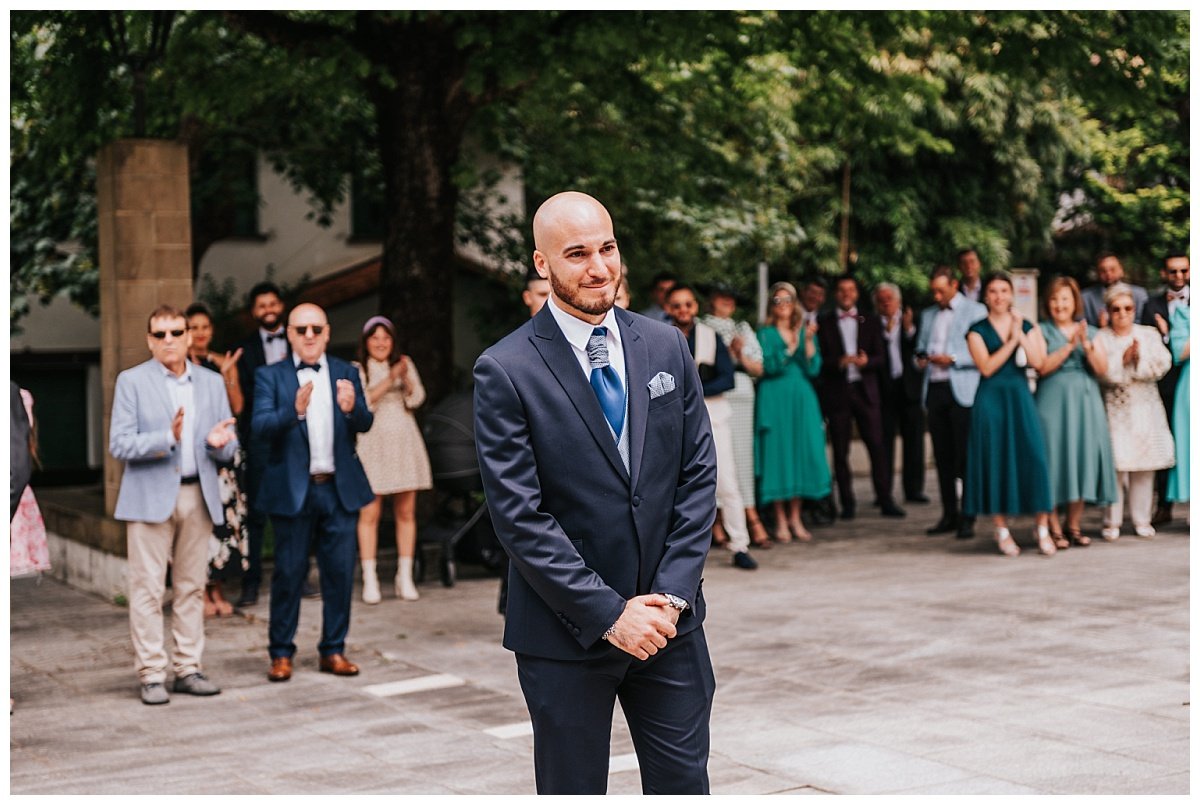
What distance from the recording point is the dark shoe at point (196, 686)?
8242 millimetres

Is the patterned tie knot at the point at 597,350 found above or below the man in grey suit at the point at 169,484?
above

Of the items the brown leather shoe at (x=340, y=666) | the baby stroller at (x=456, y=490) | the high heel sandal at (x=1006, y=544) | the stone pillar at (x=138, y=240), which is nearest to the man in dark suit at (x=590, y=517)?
the brown leather shoe at (x=340, y=666)

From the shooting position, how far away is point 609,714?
424 cm

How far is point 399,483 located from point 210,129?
23.1 feet

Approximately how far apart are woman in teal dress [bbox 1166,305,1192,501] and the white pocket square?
31.7 ft

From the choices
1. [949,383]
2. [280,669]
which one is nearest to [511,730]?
[280,669]

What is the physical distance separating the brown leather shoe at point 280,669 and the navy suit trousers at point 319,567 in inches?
1.3

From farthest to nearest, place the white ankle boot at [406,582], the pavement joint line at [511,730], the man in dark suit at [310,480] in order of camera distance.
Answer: the white ankle boot at [406,582]
the man in dark suit at [310,480]
the pavement joint line at [511,730]

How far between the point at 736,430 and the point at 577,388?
29.8 ft

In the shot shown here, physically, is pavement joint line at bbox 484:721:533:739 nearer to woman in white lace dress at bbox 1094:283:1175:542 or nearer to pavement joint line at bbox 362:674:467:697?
pavement joint line at bbox 362:674:467:697

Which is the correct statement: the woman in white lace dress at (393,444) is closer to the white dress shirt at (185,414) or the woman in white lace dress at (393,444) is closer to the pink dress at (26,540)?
the white dress shirt at (185,414)

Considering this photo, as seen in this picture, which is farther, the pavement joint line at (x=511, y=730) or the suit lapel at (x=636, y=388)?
the pavement joint line at (x=511, y=730)

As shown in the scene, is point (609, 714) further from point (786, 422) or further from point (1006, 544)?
→ point (786, 422)

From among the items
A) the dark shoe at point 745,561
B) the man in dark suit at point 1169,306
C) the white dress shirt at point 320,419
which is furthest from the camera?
the man in dark suit at point 1169,306
